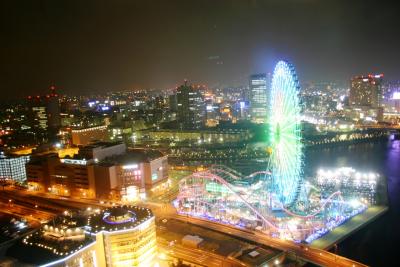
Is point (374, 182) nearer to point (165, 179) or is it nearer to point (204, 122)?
point (165, 179)

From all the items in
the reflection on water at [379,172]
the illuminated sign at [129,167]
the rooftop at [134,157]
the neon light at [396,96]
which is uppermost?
the neon light at [396,96]

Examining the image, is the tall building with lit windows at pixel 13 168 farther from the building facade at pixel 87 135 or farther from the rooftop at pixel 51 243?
the rooftop at pixel 51 243

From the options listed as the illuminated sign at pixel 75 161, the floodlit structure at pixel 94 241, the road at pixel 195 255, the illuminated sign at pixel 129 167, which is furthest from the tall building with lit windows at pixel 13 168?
the road at pixel 195 255

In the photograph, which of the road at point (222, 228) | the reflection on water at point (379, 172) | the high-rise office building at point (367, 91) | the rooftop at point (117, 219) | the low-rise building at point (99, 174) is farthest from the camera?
the high-rise office building at point (367, 91)

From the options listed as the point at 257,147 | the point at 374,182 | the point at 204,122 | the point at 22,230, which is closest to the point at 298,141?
the point at 374,182

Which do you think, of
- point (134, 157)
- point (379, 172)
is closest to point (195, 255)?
point (134, 157)

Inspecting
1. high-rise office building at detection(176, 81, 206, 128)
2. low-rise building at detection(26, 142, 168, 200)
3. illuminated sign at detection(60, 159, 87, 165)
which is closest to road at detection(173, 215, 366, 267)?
low-rise building at detection(26, 142, 168, 200)

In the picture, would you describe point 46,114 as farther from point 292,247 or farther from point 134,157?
point 292,247
